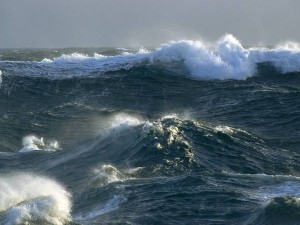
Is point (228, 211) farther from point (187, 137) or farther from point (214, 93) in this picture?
point (214, 93)

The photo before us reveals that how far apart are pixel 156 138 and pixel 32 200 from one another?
8.74 m

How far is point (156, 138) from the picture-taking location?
2903 cm

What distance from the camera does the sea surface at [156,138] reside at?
20703 millimetres

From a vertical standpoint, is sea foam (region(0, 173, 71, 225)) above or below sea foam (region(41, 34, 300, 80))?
below

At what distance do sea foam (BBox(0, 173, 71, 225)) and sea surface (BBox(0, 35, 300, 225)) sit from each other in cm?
5

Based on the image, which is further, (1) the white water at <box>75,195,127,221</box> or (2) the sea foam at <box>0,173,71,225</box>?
(1) the white water at <box>75,195,127,221</box>

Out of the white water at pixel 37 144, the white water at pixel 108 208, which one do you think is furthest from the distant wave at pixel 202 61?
the white water at pixel 108 208

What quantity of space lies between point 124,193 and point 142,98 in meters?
22.5

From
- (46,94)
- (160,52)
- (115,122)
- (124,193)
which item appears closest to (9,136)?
(115,122)

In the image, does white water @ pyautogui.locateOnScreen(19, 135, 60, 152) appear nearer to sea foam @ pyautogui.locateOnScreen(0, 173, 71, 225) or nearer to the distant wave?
sea foam @ pyautogui.locateOnScreen(0, 173, 71, 225)

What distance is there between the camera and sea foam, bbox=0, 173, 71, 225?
19.6 m

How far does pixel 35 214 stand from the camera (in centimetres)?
1972

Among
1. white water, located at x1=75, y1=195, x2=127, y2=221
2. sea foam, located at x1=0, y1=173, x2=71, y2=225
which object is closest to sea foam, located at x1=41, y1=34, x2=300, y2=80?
sea foam, located at x1=0, y1=173, x2=71, y2=225

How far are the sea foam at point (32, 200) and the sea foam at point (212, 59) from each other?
84.2ft
